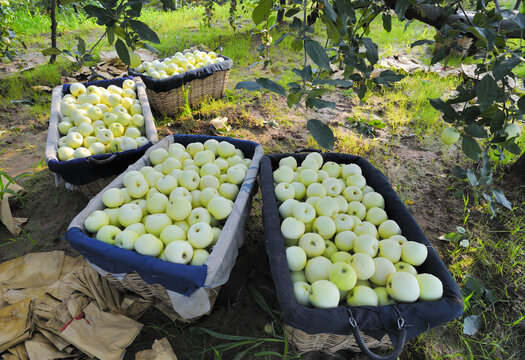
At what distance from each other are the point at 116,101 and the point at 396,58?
462 centimetres

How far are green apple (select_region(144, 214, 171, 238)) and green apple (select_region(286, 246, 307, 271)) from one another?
0.65 m

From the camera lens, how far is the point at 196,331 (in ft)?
5.22

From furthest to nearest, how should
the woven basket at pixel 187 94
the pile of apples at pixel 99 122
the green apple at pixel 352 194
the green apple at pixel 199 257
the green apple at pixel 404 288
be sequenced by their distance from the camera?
the woven basket at pixel 187 94 → the pile of apples at pixel 99 122 → the green apple at pixel 352 194 → the green apple at pixel 199 257 → the green apple at pixel 404 288

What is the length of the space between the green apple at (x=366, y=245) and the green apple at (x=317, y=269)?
16cm

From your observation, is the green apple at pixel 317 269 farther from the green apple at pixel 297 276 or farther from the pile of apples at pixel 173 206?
the pile of apples at pixel 173 206

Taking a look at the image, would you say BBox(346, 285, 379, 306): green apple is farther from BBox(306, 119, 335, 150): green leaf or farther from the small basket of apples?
the small basket of apples

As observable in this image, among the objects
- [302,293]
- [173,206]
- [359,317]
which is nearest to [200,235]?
[173,206]

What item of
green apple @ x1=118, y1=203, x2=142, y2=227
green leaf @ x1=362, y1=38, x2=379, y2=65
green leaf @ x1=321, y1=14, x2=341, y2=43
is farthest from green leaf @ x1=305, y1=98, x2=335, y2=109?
green apple @ x1=118, y1=203, x2=142, y2=227

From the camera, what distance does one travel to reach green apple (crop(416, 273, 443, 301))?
1197 millimetres

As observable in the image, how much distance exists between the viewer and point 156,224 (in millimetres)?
1503

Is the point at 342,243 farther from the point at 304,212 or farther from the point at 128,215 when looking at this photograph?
the point at 128,215

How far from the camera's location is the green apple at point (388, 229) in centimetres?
151

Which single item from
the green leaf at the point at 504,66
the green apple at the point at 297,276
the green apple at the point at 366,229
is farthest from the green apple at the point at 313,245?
the green leaf at the point at 504,66

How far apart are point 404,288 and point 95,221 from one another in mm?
1468
